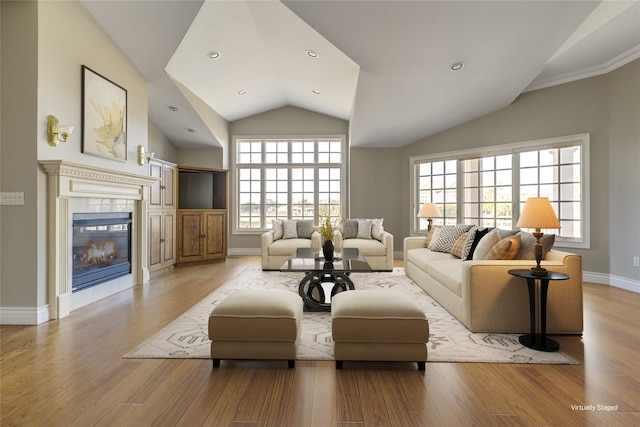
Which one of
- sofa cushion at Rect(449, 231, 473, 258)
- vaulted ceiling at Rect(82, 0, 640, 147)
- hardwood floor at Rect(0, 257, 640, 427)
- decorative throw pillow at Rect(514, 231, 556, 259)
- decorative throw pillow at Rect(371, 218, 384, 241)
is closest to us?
hardwood floor at Rect(0, 257, 640, 427)

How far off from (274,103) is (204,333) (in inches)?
227

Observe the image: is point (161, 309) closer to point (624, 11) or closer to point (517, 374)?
point (517, 374)

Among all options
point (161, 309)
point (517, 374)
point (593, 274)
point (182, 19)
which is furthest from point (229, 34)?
point (593, 274)

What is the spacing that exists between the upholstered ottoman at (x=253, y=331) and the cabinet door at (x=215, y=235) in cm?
468

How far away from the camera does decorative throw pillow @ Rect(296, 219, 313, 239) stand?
6.26 metres

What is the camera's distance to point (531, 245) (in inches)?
122

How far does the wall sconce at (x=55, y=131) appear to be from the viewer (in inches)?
127

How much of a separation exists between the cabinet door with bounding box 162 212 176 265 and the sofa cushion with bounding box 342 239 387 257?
124 inches

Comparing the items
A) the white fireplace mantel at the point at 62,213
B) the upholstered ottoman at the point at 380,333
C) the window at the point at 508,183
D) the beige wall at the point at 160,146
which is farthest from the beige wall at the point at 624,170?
the beige wall at the point at 160,146

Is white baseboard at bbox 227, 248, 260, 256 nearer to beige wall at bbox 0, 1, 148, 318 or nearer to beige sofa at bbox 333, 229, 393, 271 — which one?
beige sofa at bbox 333, 229, 393, 271

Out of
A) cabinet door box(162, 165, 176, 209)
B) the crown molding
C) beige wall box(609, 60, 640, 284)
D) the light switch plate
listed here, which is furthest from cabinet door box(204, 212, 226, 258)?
beige wall box(609, 60, 640, 284)

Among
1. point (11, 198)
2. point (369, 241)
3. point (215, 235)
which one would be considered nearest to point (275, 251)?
point (369, 241)

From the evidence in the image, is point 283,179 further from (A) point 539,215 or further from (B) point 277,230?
(A) point 539,215

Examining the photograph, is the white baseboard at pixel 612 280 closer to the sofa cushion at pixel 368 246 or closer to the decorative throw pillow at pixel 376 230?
the sofa cushion at pixel 368 246
